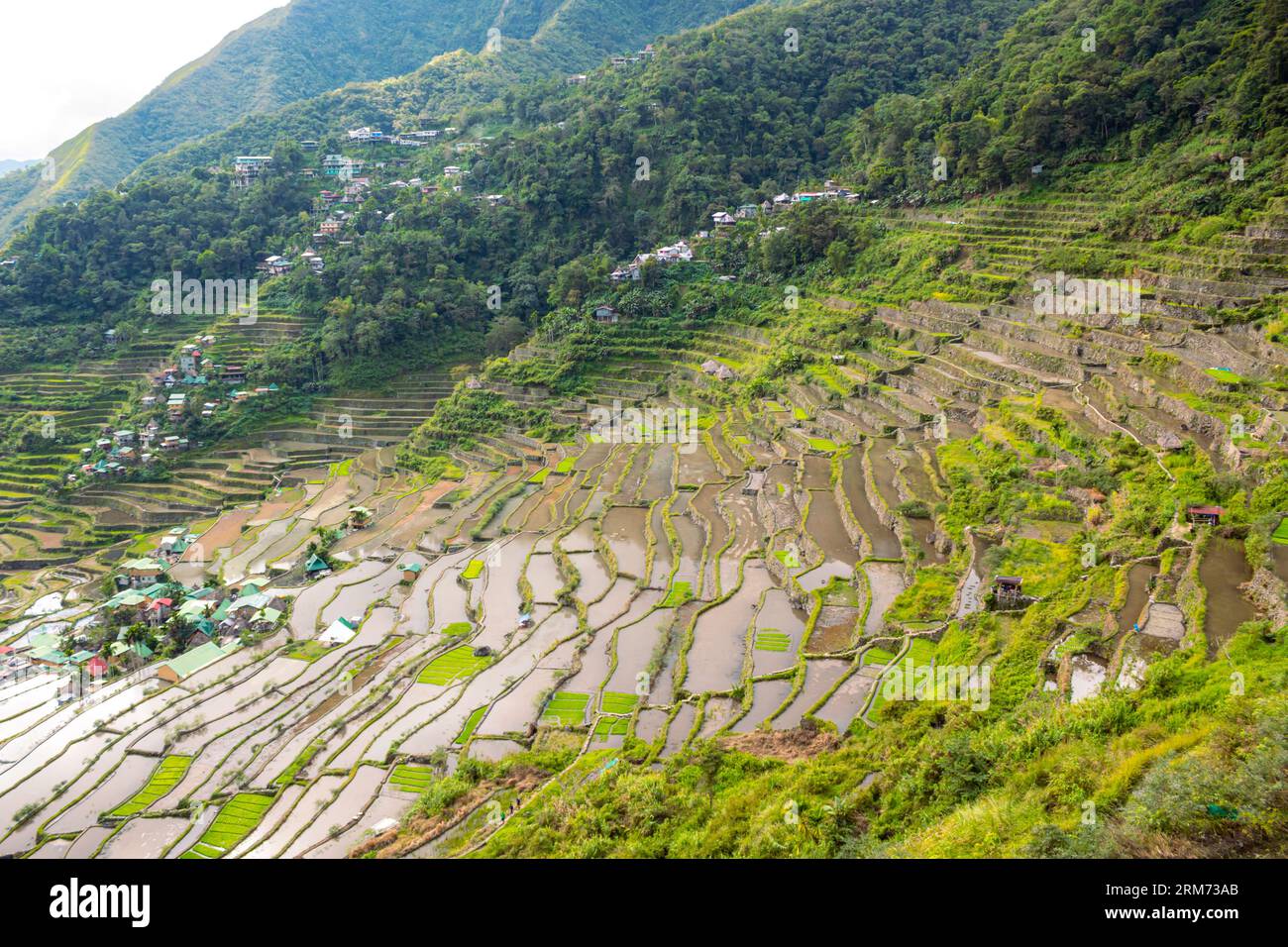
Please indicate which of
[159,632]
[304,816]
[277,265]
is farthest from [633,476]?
[277,265]

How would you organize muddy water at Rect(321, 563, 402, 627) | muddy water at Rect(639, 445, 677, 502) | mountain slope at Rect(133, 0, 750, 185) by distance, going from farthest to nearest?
1. mountain slope at Rect(133, 0, 750, 185)
2. muddy water at Rect(639, 445, 677, 502)
3. muddy water at Rect(321, 563, 402, 627)

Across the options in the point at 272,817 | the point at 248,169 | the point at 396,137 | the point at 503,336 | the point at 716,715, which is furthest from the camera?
the point at 396,137

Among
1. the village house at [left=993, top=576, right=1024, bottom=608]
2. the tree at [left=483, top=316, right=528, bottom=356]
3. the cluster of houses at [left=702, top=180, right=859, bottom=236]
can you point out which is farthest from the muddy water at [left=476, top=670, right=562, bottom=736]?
the cluster of houses at [left=702, top=180, right=859, bottom=236]

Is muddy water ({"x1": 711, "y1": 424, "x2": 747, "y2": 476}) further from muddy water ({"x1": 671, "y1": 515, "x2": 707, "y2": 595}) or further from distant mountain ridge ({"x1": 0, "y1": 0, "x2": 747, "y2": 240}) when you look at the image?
distant mountain ridge ({"x1": 0, "y1": 0, "x2": 747, "y2": 240})

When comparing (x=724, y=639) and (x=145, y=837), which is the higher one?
(x=724, y=639)

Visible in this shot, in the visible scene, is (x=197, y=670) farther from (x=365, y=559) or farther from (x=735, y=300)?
(x=735, y=300)

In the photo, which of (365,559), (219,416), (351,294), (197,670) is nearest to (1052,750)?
(197,670)

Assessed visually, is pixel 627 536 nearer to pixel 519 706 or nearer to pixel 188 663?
pixel 519 706
